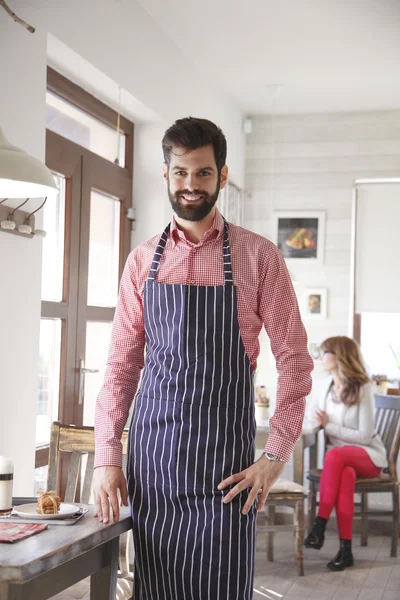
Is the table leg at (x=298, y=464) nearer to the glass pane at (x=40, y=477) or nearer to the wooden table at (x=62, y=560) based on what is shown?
the glass pane at (x=40, y=477)

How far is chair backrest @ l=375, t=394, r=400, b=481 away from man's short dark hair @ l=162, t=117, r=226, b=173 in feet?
11.6

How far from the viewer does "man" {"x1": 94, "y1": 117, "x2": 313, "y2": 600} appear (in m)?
1.77

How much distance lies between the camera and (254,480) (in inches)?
69.9

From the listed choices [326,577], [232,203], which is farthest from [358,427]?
[232,203]

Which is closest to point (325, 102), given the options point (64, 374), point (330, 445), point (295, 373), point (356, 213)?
point (356, 213)

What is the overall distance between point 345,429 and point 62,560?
3419mm

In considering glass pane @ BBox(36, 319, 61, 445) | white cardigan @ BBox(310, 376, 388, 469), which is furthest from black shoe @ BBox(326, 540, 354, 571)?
glass pane @ BBox(36, 319, 61, 445)

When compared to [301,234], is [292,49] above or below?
above

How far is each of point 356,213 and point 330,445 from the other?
1960 mm

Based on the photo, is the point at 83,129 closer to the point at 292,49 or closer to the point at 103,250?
the point at 103,250

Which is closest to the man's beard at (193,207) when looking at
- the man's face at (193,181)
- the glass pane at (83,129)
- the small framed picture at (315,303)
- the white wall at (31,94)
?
the man's face at (193,181)

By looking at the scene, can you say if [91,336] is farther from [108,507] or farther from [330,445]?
[108,507]

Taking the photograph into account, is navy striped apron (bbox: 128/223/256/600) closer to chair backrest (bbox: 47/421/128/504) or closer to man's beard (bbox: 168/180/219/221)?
man's beard (bbox: 168/180/219/221)

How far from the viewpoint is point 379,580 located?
4.27 metres
